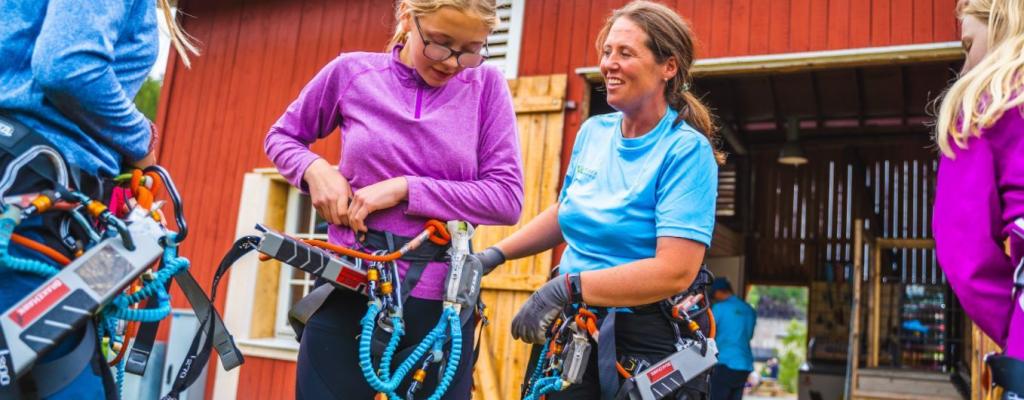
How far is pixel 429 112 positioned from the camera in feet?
6.44

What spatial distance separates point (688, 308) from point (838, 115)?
10228mm

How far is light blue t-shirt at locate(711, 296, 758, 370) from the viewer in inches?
321

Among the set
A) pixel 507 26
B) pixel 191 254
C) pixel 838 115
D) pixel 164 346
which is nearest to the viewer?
pixel 507 26

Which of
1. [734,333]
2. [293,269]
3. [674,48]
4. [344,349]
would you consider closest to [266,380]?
[293,269]

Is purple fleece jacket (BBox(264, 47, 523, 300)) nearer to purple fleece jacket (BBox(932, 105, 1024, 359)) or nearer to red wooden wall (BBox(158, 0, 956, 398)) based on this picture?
purple fleece jacket (BBox(932, 105, 1024, 359))

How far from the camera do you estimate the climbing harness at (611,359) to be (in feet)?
6.63

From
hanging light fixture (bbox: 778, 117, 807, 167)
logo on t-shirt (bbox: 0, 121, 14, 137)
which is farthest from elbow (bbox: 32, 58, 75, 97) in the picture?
hanging light fixture (bbox: 778, 117, 807, 167)

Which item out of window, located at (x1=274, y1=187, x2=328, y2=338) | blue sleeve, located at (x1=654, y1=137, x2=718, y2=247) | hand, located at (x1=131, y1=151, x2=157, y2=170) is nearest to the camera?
hand, located at (x1=131, y1=151, x2=157, y2=170)

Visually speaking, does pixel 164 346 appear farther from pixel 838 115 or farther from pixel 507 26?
pixel 838 115

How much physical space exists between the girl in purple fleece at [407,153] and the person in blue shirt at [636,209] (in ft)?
0.81

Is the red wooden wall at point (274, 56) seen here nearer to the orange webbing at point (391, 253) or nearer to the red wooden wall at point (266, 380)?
the red wooden wall at point (266, 380)

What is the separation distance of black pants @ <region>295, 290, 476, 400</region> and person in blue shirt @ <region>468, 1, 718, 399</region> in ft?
0.98

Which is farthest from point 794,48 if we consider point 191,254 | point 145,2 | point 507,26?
point 191,254

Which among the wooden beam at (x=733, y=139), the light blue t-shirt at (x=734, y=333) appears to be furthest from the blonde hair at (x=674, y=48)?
the wooden beam at (x=733, y=139)
